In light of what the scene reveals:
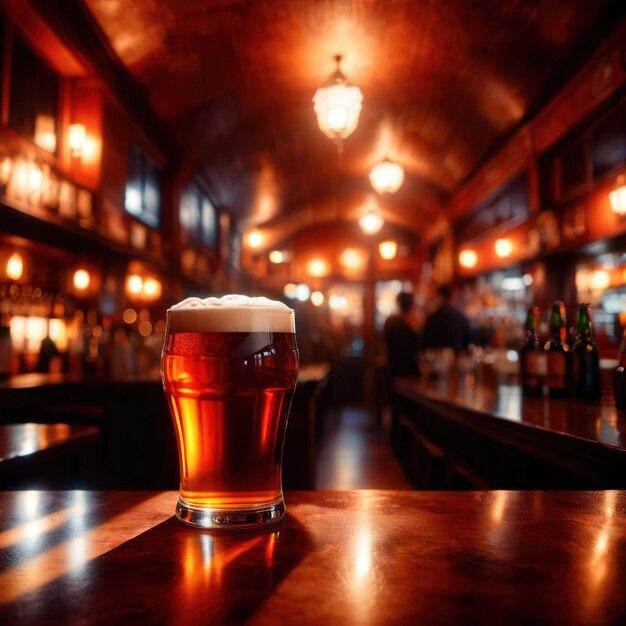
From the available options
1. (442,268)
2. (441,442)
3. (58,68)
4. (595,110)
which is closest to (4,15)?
(58,68)

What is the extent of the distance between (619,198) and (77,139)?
489cm

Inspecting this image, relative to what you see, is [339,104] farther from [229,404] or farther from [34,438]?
[229,404]

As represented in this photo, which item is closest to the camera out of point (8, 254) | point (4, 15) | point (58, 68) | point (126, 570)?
point (126, 570)

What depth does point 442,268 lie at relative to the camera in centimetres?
1181

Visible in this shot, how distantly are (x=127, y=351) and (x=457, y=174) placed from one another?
24.0 feet

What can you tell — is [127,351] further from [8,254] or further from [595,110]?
[595,110]

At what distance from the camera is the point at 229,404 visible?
718 mm

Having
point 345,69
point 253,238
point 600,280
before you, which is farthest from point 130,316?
point 253,238

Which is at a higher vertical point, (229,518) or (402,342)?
(402,342)

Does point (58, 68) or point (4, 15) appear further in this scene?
point (58, 68)

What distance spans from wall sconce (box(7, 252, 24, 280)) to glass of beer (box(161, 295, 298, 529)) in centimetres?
416

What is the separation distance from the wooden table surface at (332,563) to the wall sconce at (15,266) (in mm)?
4119

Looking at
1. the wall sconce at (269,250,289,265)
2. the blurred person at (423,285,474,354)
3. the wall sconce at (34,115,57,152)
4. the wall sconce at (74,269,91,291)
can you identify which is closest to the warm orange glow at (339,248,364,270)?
the wall sconce at (269,250,289,265)

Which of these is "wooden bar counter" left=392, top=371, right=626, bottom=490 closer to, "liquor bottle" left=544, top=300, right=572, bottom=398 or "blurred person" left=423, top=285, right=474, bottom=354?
"liquor bottle" left=544, top=300, right=572, bottom=398
